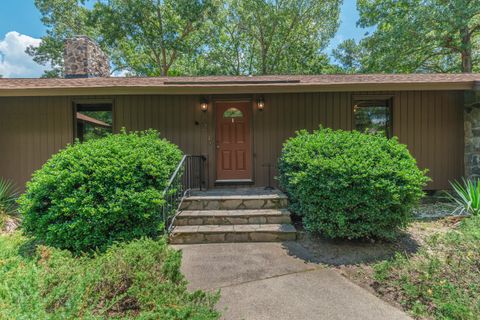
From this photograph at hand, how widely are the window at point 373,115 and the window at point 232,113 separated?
2.66 meters

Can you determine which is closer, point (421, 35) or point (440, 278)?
point (440, 278)

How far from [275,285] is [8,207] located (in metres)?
5.26

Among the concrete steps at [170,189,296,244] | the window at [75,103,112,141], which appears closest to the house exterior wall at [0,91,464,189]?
the window at [75,103,112,141]

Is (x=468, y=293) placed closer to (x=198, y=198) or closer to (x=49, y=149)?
(x=198, y=198)

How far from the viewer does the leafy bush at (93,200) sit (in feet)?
10.1

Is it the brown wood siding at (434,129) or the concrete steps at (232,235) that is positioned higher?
the brown wood siding at (434,129)

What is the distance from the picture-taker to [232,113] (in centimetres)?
591

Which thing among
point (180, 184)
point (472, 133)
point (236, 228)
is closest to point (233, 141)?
point (180, 184)

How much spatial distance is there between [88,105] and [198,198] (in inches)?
143

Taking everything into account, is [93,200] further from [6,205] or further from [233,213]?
[6,205]

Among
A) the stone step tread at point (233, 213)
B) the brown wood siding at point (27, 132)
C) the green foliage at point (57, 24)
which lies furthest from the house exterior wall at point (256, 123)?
the green foliage at point (57, 24)

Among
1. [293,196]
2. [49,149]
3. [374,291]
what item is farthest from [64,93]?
[374,291]

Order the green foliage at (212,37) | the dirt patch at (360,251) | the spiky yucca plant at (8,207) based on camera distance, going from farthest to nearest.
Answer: the green foliage at (212,37) → the spiky yucca plant at (8,207) → the dirt patch at (360,251)

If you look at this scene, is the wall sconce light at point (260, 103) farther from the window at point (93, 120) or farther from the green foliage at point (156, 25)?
the green foliage at point (156, 25)
